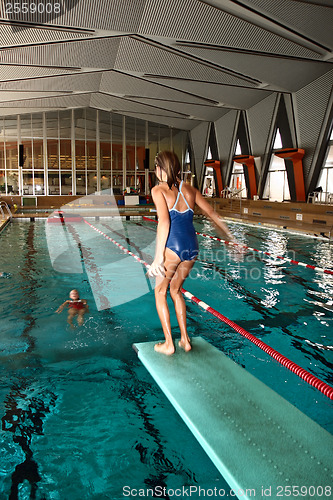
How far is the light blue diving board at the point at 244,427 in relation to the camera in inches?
72.0

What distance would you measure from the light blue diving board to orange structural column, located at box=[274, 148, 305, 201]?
48.9ft

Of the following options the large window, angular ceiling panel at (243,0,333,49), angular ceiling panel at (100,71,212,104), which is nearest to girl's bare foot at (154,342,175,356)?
angular ceiling panel at (243,0,333,49)

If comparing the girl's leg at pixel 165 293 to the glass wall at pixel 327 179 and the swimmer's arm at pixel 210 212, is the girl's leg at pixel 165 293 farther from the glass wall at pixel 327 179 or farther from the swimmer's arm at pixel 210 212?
the glass wall at pixel 327 179

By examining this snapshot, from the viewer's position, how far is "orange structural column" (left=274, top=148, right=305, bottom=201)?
53.5 feet

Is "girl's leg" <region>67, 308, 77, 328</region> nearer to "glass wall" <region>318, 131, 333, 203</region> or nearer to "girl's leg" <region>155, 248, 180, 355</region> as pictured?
"girl's leg" <region>155, 248, 180, 355</region>

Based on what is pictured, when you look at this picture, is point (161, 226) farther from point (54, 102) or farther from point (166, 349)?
point (54, 102)

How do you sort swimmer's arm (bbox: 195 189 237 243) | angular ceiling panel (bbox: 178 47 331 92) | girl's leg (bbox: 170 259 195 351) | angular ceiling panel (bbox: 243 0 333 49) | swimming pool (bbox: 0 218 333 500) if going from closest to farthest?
swimming pool (bbox: 0 218 333 500), girl's leg (bbox: 170 259 195 351), swimmer's arm (bbox: 195 189 237 243), angular ceiling panel (bbox: 243 0 333 49), angular ceiling panel (bbox: 178 47 331 92)

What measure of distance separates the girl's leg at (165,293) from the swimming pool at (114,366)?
33 cm

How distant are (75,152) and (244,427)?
27.4 meters

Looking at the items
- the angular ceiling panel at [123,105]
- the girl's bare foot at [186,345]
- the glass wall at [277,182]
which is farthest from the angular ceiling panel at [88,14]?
the angular ceiling panel at [123,105]

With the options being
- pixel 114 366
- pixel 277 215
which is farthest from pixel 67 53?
pixel 114 366

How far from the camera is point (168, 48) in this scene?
14.2m

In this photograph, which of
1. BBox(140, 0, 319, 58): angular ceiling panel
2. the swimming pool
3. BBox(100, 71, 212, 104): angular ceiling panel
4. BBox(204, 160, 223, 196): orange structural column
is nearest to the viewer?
the swimming pool

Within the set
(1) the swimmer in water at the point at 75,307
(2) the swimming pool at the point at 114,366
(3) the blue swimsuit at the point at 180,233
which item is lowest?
(2) the swimming pool at the point at 114,366
